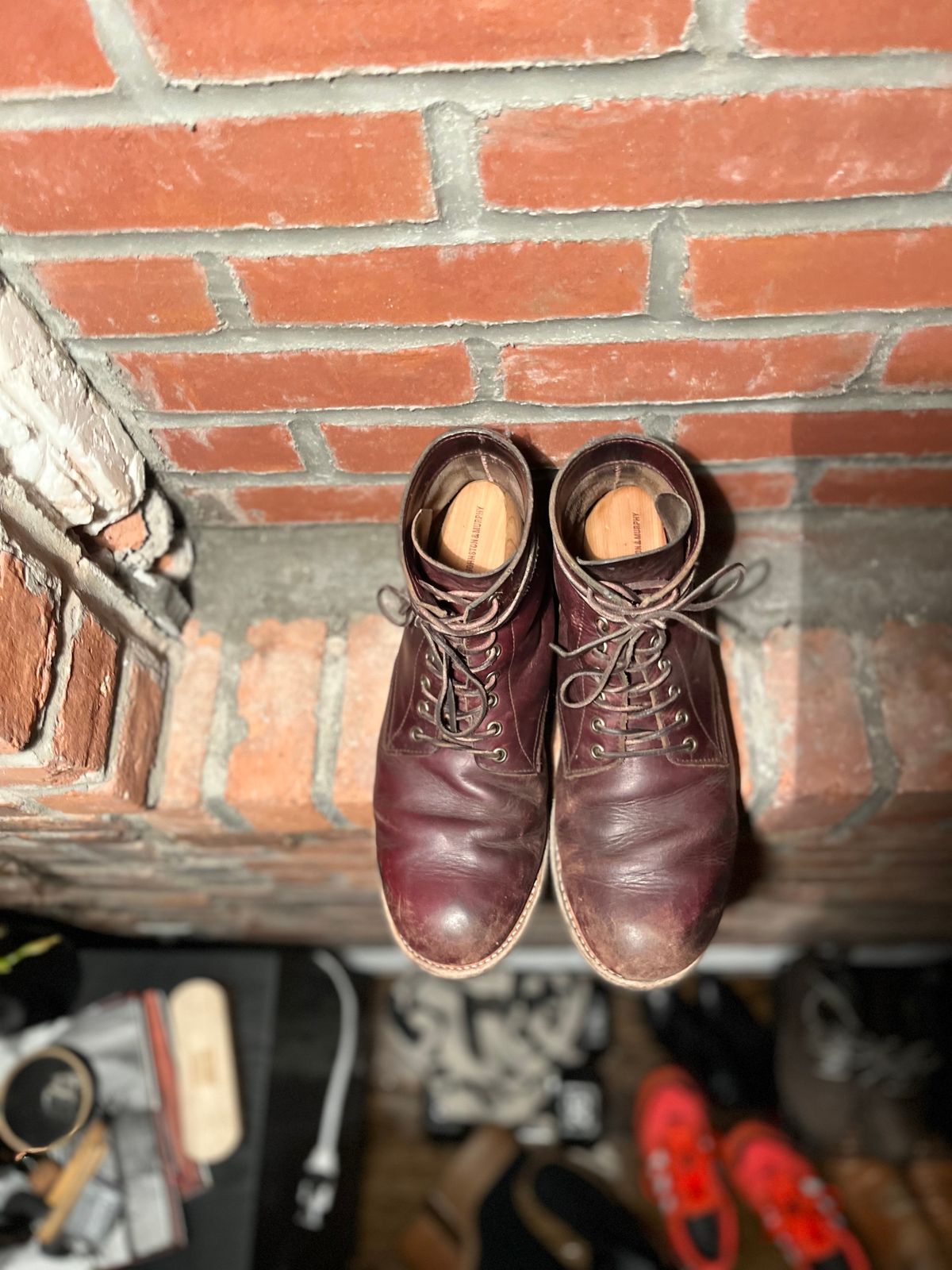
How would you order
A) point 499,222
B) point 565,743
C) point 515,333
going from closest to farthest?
1. point 499,222
2. point 515,333
3. point 565,743

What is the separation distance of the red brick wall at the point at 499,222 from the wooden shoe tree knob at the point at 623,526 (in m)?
0.08

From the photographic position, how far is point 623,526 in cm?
95

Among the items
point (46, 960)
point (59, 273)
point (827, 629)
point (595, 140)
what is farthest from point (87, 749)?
point (827, 629)

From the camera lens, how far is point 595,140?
66cm

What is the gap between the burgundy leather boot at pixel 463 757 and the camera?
0.88 m

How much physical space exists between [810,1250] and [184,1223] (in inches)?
46.2

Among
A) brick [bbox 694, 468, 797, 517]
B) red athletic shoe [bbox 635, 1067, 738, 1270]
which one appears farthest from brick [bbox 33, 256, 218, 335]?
red athletic shoe [bbox 635, 1067, 738, 1270]

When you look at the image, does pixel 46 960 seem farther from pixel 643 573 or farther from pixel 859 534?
pixel 859 534

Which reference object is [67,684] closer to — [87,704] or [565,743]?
[87,704]

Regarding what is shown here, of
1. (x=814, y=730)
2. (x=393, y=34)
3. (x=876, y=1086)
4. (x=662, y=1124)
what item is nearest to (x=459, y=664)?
(x=814, y=730)

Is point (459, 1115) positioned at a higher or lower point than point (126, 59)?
lower

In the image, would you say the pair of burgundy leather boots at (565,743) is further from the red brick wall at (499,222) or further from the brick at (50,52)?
the brick at (50,52)

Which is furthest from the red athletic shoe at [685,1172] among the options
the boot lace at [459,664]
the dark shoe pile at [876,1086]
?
the boot lace at [459,664]

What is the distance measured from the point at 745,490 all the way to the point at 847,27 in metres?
0.51
